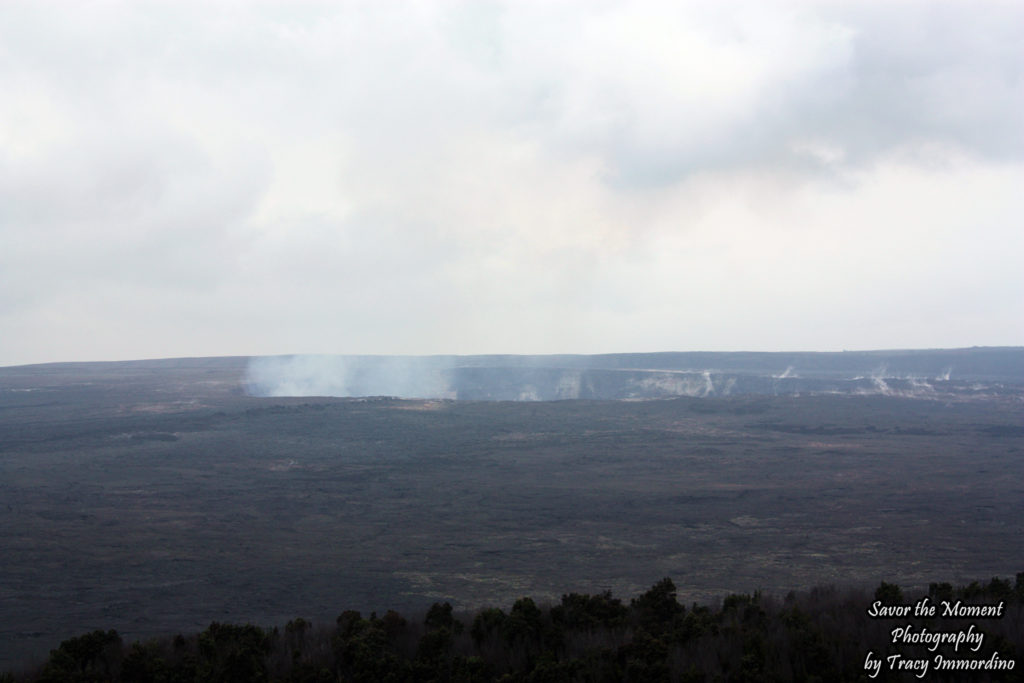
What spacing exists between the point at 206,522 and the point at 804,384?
6424 cm

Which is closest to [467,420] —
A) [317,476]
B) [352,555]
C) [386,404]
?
[386,404]

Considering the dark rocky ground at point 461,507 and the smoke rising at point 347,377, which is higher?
the smoke rising at point 347,377

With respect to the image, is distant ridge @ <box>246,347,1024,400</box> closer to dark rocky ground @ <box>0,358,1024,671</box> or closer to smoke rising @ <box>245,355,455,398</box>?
smoke rising @ <box>245,355,455,398</box>

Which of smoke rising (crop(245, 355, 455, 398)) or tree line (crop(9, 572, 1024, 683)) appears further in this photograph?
smoke rising (crop(245, 355, 455, 398))

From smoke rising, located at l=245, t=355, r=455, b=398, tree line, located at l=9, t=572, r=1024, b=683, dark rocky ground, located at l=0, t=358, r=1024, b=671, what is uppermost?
smoke rising, located at l=245, t=355, r=455, b=398

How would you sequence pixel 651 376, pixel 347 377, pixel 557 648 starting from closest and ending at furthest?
pixel 557 648 < pixel 651 376 < pixel 347 377

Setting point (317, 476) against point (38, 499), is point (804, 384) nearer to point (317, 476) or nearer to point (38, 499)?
point (317, 476)

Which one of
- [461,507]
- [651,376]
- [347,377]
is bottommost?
[461,507]

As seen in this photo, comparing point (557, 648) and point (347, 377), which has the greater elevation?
point (347, 377)

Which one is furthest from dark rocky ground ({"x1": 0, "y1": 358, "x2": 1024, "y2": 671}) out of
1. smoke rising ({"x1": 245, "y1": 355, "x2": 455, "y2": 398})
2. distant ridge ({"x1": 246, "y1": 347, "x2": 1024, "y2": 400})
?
smoke rising ({"x1": 245, "y1": 355, "x2": 455, "y2": 398})

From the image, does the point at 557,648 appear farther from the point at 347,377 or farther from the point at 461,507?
the point at 347,377

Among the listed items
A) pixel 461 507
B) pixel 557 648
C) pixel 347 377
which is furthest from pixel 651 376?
pixel 557 648

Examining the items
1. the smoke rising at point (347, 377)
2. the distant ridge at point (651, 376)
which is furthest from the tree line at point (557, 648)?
the smoke rising at point (347, 377)

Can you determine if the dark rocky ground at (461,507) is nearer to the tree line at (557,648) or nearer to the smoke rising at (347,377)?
the tree line at (557,648)
